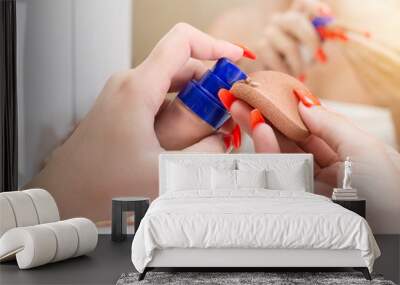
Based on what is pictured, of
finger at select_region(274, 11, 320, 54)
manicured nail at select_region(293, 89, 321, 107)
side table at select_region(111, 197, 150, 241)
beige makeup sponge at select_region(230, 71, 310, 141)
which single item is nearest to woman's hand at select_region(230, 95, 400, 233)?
manicured nail at select_region(293, 89, 321, 107)

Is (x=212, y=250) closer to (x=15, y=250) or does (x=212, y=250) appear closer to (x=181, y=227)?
(x=181, y=227)

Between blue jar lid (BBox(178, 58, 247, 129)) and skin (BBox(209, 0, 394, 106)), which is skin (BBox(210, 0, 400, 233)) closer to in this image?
skin (BBox(209, 0, 394, 106))

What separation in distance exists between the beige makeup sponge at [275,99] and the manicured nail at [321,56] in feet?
→ 1.08

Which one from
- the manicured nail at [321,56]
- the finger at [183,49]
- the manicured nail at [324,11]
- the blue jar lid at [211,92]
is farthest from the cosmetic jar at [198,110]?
the manicured nail at [324,11]

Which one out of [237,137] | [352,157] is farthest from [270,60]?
[352,157]

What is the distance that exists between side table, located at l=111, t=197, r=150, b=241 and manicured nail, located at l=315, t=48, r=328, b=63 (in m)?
1.90

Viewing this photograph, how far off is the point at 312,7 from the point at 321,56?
0.43 meters

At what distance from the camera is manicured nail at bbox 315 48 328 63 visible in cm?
576

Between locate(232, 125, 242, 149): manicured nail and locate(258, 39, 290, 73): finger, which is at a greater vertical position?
locate(258, 39, 290, 73): finger

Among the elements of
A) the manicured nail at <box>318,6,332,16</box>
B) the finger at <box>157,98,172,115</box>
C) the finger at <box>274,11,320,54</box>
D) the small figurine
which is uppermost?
the manicured nail at <box>318,6,332,16</box>

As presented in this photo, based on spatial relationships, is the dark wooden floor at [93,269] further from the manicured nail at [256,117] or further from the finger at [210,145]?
the manicured nail at [256,117]

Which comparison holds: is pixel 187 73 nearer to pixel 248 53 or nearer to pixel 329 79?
pixel 248 53

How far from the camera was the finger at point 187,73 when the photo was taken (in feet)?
18.5

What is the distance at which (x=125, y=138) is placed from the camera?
577 cm
